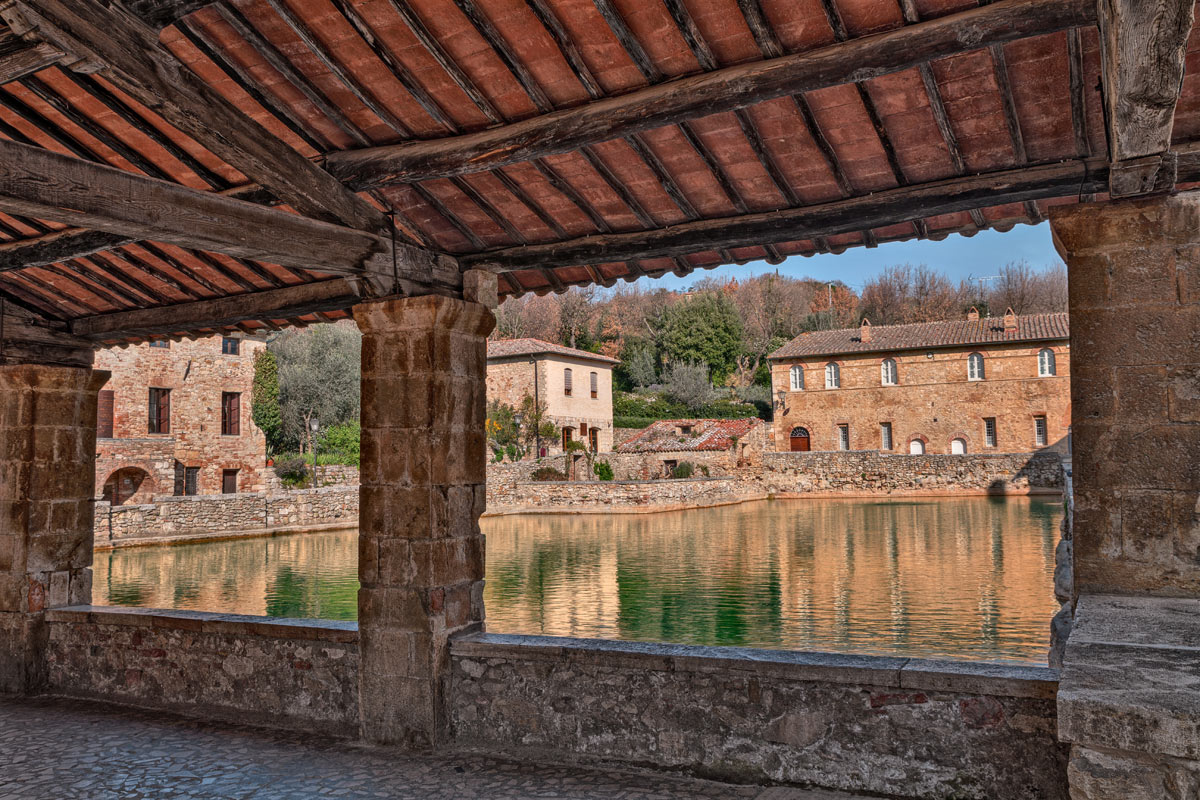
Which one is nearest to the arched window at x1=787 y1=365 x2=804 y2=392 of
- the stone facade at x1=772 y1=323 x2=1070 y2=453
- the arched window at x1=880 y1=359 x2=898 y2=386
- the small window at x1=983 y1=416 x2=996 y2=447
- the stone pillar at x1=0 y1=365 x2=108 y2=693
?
the stone facade at x1=772 y1=323 x2=1070 y2=453

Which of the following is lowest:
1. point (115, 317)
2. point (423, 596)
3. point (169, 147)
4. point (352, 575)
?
point (352, 575)

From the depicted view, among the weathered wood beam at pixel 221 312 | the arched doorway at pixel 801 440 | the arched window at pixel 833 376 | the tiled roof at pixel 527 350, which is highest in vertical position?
the tiled roof at pixel 527 350

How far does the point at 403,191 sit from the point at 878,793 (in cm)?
361

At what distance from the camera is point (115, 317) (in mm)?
6141

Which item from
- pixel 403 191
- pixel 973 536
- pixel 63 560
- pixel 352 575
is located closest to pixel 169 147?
pixel 403 191

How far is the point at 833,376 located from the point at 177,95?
113ft

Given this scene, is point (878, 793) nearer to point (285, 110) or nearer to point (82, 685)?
point (285, 110)

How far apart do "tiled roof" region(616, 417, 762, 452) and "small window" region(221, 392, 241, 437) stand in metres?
13.8

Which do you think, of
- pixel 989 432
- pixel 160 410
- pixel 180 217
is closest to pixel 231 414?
pixel 160 410

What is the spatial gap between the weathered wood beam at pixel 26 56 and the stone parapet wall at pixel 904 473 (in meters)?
30.2

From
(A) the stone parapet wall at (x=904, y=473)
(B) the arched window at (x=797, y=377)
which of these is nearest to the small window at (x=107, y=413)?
(A) the stone parapet wall at (x=904, y=473)

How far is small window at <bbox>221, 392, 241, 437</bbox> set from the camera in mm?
25406

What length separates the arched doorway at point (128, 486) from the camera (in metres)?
22.8

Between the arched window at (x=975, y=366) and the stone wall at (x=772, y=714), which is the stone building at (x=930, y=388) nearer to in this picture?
the arched window at (x=975, y=366)
